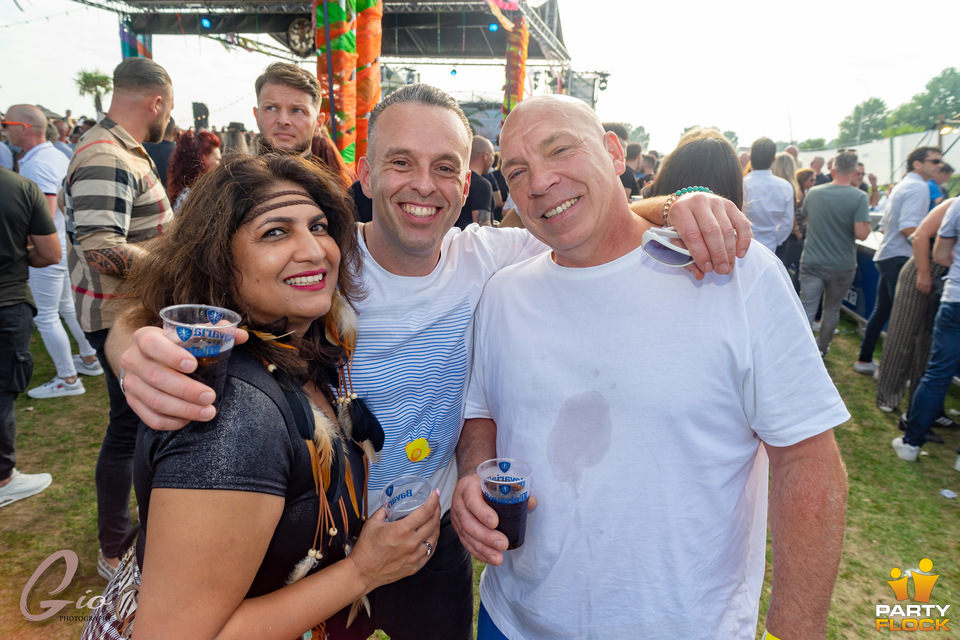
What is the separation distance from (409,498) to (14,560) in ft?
10.5

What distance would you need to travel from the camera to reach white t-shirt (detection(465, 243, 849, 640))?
1.35 metres

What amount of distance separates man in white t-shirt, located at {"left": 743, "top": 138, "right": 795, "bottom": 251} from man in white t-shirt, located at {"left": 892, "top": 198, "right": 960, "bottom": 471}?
182 centimetres

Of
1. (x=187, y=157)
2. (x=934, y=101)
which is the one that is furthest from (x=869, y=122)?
(x=187, y=157)

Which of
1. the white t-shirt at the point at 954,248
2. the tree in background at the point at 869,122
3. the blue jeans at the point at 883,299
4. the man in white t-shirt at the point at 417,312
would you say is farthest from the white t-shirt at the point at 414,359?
the tree in background at the point at 869,122

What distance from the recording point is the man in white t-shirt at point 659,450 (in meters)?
1.31

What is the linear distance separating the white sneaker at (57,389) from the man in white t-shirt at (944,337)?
26.7ft

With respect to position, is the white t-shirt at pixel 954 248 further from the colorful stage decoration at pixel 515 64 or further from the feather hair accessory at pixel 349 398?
the colorful stage decoration at pixel 515 64

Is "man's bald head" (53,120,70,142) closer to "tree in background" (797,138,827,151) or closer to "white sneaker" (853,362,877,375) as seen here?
"white sneaker" (853,362,877,375)

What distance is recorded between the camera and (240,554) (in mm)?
1119

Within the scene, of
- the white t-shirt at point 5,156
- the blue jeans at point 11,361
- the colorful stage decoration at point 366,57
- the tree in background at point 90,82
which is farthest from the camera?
the tree in background at point 90,82

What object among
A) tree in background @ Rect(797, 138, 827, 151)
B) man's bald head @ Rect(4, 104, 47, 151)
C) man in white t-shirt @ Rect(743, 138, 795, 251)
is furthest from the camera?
tree in background @ Rect(797, 138, 827, 151)

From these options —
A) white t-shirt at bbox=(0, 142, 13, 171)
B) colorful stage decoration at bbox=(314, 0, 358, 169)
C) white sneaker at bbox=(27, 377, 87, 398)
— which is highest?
colorful stage decoration at bbox=(314, 0, 358, 169)

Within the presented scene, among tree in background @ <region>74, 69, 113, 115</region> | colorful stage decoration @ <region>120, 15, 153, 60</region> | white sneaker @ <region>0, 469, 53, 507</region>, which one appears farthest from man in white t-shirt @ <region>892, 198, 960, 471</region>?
tree in background @ <region>74, 69, 113, 115</region>

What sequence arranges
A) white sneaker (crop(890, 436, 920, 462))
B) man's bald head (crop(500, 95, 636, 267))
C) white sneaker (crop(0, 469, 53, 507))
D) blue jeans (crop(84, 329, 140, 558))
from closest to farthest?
1. man's bald head (crop(500, 95, 636, 267))
2. blue jeans (crop(84, 329, 140, 558))
3. white sneaker (crop(0, 469, 53, 507))
4. white sneaker (crop(890, 436, 920, 462))
